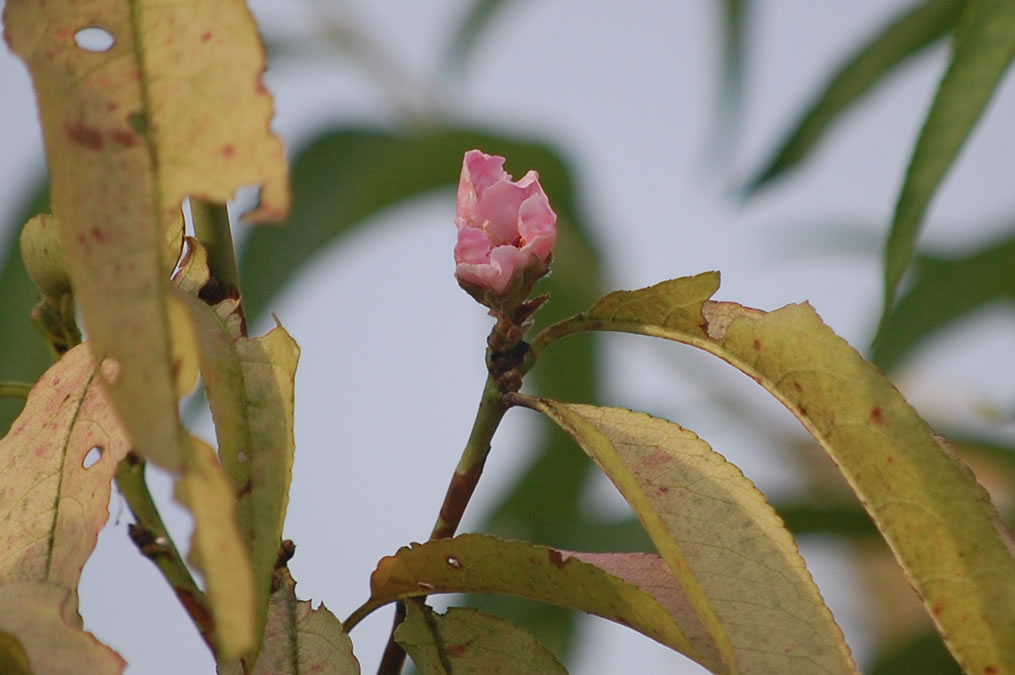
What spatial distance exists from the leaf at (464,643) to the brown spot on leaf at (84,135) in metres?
0.21

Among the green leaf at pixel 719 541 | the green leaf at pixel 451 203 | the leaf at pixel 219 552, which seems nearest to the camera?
the leaf at pixel 219 552

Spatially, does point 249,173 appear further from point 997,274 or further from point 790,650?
point 997,274

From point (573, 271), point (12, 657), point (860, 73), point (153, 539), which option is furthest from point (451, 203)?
point (12, 657)

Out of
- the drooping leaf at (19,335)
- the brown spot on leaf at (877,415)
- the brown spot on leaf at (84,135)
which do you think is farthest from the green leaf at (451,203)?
the brown spot on leaf at (84,135)

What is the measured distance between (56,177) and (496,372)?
0.18m

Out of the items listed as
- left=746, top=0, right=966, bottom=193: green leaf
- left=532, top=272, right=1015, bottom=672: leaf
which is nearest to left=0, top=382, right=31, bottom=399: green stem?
left=532, top=272, right=1015, bottom=672: leaf

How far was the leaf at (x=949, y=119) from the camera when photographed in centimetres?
56

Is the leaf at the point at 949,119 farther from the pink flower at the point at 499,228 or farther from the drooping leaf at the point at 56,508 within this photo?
the drooping leaf at the point at 56,508

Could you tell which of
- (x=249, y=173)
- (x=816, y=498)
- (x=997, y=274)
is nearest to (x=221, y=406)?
(x=249, y=173)

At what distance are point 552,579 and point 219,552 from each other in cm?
17

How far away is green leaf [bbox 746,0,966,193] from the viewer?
0.96 metres

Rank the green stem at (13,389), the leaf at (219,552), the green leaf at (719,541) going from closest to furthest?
1. the leaf at (219,552)
2. the green leaf at (719,541)
3. the green stem at (13,389)

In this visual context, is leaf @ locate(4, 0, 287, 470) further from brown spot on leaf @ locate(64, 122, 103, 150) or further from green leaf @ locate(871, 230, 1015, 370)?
green leaf @ locate(871, 230, 1015, 370)

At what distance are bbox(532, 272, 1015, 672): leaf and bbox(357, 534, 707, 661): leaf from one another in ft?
0.24
